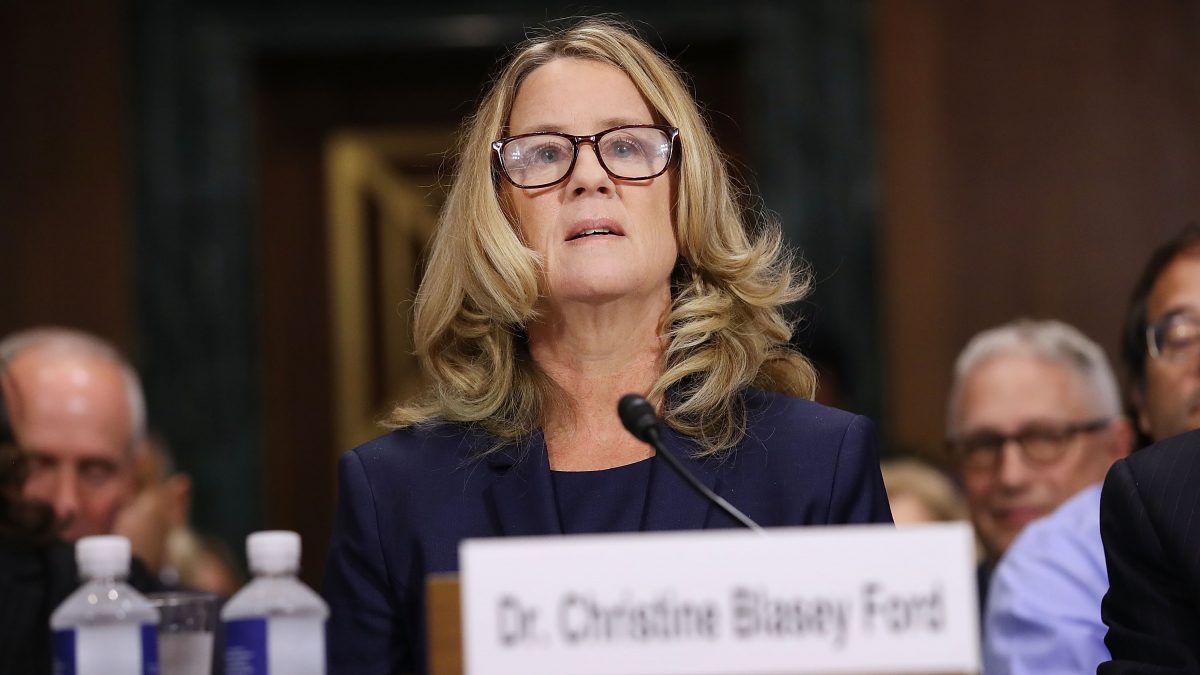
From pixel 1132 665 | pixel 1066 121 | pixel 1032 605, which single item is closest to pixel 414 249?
pixel 1066 121

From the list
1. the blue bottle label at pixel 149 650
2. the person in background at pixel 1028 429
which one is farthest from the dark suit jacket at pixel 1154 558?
the person in background at pixel 1028 429

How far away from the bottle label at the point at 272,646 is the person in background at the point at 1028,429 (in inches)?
92.6

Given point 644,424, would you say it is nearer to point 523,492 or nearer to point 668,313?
point 523,492

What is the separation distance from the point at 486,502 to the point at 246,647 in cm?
57

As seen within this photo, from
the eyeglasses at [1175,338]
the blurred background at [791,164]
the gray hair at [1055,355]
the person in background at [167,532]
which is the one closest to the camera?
the eyeglasses at [1175,338]

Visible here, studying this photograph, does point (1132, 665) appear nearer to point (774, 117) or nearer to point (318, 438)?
point (774, 117)

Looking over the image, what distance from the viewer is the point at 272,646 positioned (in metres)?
1.86

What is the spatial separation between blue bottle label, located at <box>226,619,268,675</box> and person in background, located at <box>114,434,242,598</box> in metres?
2.17

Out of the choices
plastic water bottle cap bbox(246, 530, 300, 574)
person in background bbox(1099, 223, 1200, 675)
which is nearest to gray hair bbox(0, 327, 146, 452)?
plastic water bottle cap bbox(246, 530, 300, 574)

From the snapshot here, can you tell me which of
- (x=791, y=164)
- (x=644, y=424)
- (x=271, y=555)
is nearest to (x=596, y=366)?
(x=644, y=424)

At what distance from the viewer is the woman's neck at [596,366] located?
8.05ft

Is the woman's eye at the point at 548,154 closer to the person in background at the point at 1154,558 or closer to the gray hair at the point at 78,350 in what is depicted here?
the person in background at the point at 1154,558

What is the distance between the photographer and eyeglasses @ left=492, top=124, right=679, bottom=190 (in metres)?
2.41

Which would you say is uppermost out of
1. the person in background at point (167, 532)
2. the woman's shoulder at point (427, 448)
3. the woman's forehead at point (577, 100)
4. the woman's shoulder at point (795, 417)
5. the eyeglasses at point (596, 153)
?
the woman's forehead at point (577, 100)
